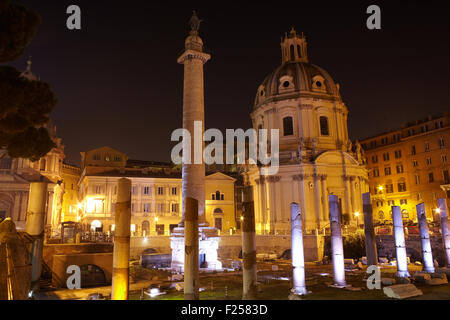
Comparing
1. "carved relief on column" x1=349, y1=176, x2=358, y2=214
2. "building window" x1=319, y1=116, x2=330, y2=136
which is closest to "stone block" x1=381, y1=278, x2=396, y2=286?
"carved relief on column" x1=349, y1=176, x2=358, y2=214

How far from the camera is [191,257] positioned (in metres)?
13.1

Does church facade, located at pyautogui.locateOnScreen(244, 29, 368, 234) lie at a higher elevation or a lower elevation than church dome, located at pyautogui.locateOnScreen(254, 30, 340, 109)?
lower

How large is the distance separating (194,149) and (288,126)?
76.1ft

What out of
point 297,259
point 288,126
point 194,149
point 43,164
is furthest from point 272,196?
point 43,164

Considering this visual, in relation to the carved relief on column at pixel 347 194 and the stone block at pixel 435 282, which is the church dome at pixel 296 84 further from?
the stone block at pixel 435 282

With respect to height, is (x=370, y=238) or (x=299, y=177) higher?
(x=299, y=177)

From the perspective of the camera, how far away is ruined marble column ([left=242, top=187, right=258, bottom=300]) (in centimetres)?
1385

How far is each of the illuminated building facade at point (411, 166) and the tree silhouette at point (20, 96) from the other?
44.2m

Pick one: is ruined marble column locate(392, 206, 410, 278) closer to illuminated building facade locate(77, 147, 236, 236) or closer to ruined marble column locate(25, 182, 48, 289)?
ruined marble column locate(25, 182, 48, 289)

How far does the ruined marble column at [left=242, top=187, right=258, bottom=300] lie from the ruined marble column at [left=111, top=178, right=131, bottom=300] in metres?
4.37

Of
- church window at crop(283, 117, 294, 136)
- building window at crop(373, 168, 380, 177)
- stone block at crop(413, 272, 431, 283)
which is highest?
church window at crop(283, 117, 294, 136)

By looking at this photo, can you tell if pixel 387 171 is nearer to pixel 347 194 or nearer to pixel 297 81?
pixel 347 194

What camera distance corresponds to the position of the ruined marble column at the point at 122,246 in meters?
12.5
